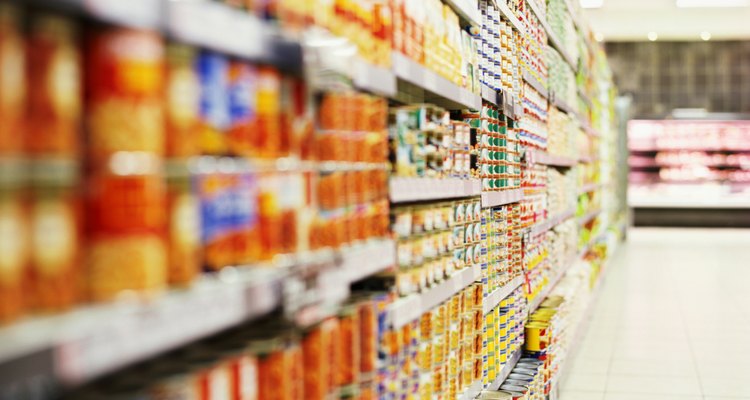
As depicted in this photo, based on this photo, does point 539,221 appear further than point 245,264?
Yes

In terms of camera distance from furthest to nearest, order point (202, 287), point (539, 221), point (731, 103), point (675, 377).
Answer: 1. point (731, 103)
2. point (675, 377)
3. point (539, 221)
4. point (202, 287)

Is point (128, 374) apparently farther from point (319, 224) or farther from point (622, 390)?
point (622, 390)

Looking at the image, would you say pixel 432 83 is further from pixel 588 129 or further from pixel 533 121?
pixel 588 129

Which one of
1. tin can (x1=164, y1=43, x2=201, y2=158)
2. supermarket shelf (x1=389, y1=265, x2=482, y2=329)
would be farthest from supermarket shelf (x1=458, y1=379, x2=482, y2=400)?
tin can (x1=164, y1=43, x2=201, y2=158)

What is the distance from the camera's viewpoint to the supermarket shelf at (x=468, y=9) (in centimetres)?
280

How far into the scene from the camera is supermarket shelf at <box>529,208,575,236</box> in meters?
4.36

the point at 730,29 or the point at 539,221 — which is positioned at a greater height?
the point at 730,29

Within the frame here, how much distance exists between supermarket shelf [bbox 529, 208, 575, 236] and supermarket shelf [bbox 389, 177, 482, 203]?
145 cm

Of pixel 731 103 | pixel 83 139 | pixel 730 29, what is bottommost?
pixel 83 139

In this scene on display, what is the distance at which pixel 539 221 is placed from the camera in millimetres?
4613

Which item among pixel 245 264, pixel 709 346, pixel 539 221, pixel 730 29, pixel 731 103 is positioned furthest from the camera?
pixel 731 103

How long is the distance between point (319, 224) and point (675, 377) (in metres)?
4.14

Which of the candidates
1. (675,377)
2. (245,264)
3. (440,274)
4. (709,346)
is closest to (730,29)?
(709,346)

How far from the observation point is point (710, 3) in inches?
584
